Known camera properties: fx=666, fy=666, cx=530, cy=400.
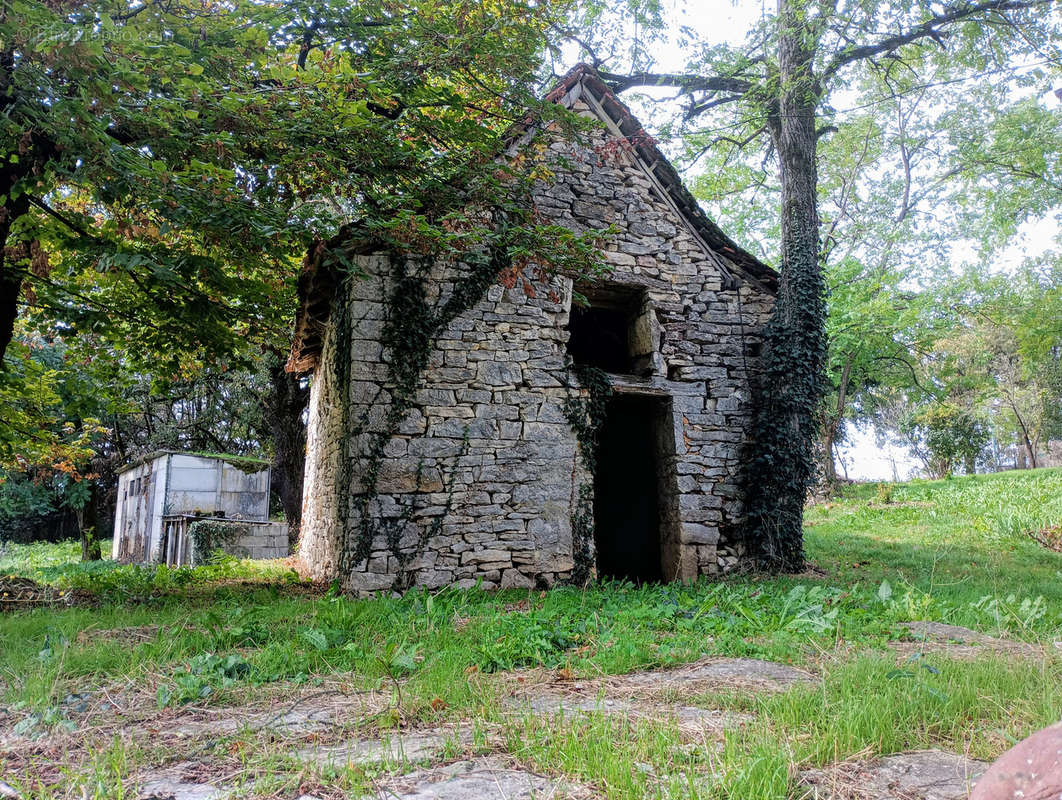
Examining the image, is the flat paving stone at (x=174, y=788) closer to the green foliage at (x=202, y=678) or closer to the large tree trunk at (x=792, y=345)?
the green foliage at (x=202, y=678)

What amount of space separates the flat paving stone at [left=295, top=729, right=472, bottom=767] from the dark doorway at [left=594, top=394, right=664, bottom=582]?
6563 millimetres

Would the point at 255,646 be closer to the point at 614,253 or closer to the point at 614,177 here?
the point at 614,253

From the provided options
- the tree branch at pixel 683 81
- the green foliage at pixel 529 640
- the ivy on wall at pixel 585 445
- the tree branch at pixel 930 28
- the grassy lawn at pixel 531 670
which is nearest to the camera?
the grassy lawn at pixel 531 670

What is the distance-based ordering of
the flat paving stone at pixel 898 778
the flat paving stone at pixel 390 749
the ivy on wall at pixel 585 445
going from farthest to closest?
1. the ivy on wall at pixel 585 445
2. the flat paving stone at pixel 390 749
3. the flat paving stone at pixel 898 778

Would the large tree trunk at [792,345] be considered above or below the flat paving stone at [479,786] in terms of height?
above

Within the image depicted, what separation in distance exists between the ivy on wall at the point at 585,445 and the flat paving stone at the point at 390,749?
14.5 ft

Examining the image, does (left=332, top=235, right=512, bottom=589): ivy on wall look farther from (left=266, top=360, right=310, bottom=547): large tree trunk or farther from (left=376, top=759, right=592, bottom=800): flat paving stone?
(left=266, top=360, right=310, bottom=547): large tree trunk

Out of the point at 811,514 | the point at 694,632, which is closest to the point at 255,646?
the point at 694,632

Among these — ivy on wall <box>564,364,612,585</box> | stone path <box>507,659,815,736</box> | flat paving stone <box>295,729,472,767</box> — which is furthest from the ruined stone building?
flat paving stone <box>295,729,472,767</box>

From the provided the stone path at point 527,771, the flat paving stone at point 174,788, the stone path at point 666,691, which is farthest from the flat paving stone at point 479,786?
the flat paving stone at point 174,788

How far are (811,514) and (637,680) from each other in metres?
11.8

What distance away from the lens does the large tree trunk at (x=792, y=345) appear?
7820mm

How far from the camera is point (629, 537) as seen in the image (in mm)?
9461

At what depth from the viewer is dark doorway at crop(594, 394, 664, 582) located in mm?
9312
